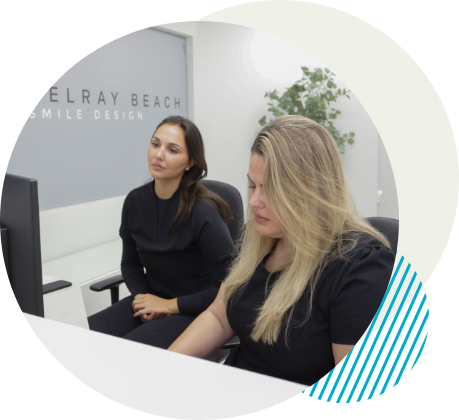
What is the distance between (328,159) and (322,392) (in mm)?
482

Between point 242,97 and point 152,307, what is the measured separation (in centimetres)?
203

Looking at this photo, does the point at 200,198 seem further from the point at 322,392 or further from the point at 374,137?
the point at 374,137

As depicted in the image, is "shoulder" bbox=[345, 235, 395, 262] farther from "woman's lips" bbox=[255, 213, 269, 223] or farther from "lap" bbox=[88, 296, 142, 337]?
"lap" bbox=[88, 296, 142, 337]

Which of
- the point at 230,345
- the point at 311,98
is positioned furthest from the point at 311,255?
the point at 311,98

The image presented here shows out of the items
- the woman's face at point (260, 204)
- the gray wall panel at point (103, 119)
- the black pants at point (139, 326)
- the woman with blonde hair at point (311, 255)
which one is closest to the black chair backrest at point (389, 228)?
the woman with blonde hair at point (311, 255)

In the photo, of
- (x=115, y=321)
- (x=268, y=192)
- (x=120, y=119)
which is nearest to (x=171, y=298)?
(x=115, y=321)

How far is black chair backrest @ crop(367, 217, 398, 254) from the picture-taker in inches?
47.0

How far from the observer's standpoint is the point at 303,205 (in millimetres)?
951

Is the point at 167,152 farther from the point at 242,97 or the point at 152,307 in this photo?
the point at 242,97

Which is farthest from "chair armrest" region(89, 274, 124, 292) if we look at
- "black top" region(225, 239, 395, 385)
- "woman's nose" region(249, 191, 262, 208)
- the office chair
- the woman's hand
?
"woman's nose" region(249, 191, 262, 208)

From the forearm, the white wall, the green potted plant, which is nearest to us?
the forearm

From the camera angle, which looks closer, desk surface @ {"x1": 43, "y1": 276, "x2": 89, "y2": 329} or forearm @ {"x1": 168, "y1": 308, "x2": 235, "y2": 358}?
forearm @ {"x1": 168, "y1": 308, "x2": 235, "y2": 358}

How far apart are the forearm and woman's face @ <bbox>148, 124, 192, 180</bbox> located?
647mm

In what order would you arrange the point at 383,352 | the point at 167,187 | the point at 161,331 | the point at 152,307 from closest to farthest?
the point at 383,352 → the point at 161,331 → the point at 152,307 → the point at 167,187
